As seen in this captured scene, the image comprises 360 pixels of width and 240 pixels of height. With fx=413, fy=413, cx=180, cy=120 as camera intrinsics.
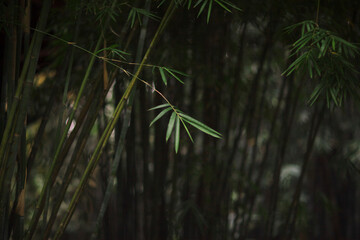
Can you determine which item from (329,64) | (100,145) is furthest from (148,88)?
(329,64)

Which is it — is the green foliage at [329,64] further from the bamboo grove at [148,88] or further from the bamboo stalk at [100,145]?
the bamboo stalk at [100,145]

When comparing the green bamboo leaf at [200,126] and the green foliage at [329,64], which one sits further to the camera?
the green foliage at [329,64]

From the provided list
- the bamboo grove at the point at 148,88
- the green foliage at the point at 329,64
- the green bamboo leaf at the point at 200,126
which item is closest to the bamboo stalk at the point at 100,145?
the bamboo grove at the point at 148,88

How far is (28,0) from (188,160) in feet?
3.73

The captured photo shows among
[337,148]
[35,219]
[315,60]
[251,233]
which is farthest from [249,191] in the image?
[251,233]

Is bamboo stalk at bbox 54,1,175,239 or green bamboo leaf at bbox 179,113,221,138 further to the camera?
bamboo stalk at bbox 54,1,175,239

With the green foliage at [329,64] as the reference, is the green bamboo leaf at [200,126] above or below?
below

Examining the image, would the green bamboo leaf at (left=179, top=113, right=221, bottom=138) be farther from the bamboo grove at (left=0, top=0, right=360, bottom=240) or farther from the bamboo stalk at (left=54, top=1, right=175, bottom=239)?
the bamboo stalk at (left=54, top=1, right=175, bottom=239)

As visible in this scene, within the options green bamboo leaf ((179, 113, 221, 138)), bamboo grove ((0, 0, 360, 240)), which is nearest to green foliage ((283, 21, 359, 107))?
bamboo grove ((0, 0, 360, 240))

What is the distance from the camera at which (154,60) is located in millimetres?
1850

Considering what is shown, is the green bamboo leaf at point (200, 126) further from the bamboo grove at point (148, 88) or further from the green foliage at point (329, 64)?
the green foliage at point (329, 64)

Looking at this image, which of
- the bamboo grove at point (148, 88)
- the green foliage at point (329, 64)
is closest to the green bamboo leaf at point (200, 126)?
the bamboo grove at point (148, 88)

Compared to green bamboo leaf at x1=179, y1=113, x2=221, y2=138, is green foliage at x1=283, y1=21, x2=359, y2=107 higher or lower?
higher

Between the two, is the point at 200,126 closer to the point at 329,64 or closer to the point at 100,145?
the point at 100,145
